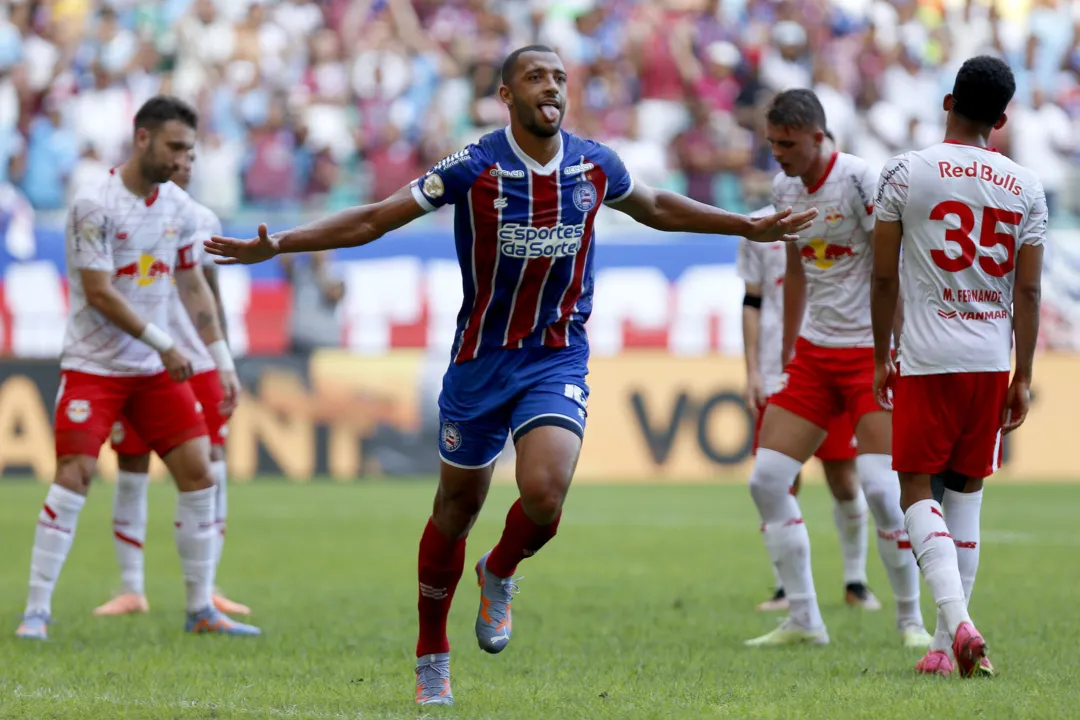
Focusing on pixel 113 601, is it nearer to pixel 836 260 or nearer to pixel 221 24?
pixel 836 260

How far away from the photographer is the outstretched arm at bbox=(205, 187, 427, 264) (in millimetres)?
5703

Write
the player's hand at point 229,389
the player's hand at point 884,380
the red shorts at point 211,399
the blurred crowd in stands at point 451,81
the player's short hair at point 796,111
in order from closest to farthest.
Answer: the player's hand at point 884,380 → the player's short hair at point 796,111 → the player's hand at point 229,389 → the red shorts at point 211,399 → the blurred crowd in stands at point 451,81

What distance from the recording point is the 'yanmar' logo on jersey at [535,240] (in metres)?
5.96

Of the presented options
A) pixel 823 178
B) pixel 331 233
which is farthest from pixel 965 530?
pixel 331 233

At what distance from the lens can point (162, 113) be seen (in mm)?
8227

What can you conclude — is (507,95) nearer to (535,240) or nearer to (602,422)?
(535,240)

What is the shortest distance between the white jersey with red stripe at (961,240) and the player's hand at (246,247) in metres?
2.57

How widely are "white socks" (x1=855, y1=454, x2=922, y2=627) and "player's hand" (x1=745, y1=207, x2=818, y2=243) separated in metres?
2.02

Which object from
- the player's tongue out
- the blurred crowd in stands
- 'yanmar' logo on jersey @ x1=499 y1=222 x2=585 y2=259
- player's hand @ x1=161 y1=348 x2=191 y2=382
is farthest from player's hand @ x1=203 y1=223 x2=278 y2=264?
the blurred crowd in stands

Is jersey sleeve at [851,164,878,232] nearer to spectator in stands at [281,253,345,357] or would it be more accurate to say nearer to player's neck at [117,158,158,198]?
player's neck at [117,158,158,198]

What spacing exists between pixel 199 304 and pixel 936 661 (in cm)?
468

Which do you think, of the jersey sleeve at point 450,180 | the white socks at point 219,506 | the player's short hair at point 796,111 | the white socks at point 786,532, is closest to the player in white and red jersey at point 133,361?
the white socks at point 219,506

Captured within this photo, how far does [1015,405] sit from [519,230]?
2226 millimetres

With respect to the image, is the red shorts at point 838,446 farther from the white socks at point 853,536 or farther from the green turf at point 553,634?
the green turf at point 553,634
